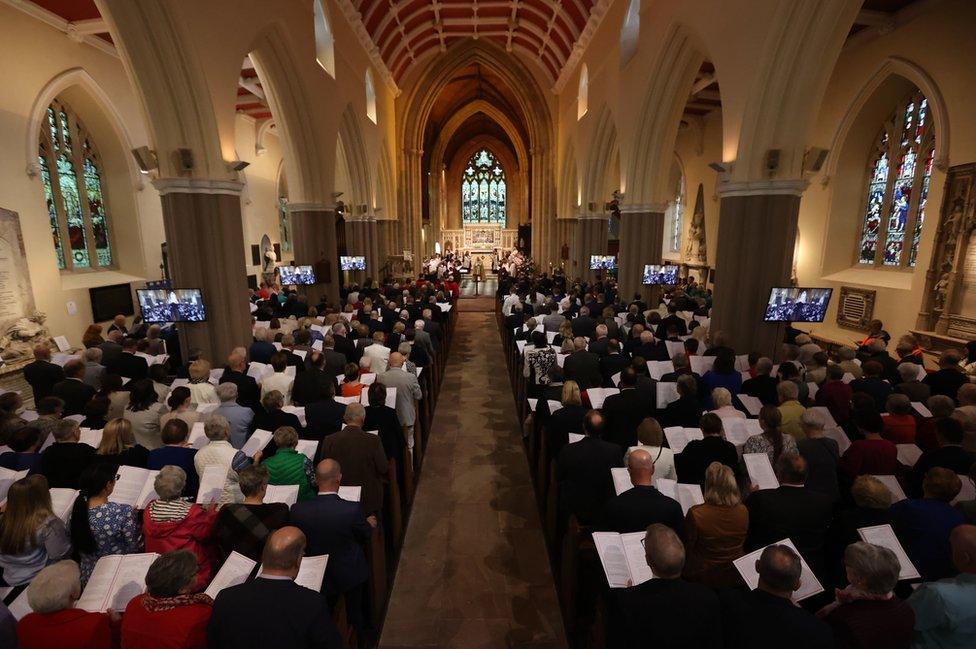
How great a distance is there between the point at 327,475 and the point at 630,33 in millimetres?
14190

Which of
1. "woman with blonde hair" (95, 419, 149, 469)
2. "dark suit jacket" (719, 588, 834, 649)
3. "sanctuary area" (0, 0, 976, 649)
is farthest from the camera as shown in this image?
"woman with blonde hair" (95, 419, 149, 469)

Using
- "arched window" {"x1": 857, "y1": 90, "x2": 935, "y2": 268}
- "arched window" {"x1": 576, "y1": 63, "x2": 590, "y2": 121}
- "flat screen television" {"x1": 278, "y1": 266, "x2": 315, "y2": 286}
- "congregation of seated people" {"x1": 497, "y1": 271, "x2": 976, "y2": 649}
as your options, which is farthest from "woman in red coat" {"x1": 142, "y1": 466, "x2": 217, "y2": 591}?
"arched window" {"x1": 576, "y1": 63, "x2": 590, "y2": 121}

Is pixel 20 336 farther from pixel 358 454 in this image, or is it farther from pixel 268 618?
pixel 268 618

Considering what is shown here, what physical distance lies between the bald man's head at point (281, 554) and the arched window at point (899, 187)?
1304cm

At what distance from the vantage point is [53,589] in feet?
7.58

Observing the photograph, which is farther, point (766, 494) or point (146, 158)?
point (146, 158)

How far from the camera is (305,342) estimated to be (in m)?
7.90

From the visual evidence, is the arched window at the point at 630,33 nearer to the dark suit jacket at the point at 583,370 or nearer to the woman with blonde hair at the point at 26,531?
the dark suit jacket at the point at 583,370

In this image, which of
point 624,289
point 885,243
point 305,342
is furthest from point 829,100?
point 305,342

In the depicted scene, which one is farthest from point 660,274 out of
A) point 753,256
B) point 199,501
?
point 199,501

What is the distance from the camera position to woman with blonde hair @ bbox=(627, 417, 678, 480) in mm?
4020

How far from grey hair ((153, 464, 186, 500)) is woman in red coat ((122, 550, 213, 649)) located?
848mm

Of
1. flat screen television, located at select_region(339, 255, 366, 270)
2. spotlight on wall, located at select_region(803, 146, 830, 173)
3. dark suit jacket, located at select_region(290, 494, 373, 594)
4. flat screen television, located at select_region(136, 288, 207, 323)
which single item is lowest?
dark suit jacket, located at select_region(290, 494, 373, 594)

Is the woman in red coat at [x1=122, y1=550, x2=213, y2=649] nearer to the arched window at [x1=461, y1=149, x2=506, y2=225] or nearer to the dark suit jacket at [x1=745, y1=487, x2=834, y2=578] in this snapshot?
the dark suit jacket at [x1=745, y1=487, x2=834, y2=578]
